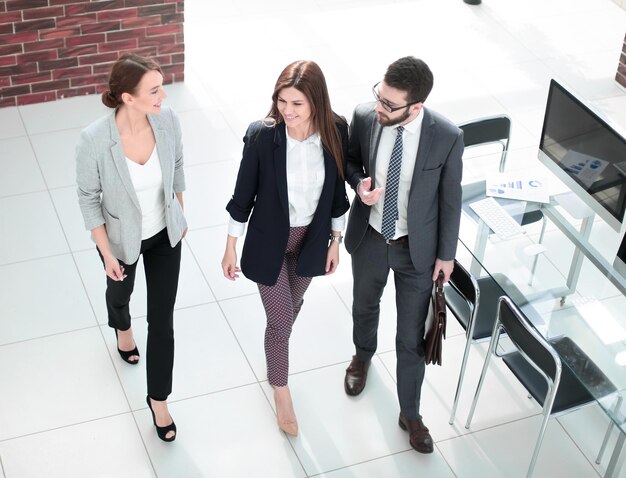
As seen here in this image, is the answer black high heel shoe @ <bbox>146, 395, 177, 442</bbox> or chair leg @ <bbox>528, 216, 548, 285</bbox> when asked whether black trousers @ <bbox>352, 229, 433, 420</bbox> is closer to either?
chair leg @ <bbox>528, 216, 548, 285</bbox>

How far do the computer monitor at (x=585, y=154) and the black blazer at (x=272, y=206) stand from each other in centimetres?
132

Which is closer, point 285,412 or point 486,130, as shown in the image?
point 285,412

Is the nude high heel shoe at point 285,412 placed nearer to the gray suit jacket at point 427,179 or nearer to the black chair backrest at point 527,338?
the gray suit jacket at point 427,179

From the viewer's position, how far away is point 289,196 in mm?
3754

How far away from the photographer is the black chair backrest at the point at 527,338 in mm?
3609

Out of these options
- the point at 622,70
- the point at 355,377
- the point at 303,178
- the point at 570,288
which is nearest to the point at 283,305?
the point at 303,178

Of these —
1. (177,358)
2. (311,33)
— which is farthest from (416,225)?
(311,33)

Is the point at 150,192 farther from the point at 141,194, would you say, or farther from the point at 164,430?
the point at 164,430

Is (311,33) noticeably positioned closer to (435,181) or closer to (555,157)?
(555,157)

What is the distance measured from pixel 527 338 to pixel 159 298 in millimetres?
1495

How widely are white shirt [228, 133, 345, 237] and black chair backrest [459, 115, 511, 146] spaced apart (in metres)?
1.51

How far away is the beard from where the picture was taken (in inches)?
140

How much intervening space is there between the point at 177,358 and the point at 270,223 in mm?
1155

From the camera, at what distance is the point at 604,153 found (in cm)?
435
